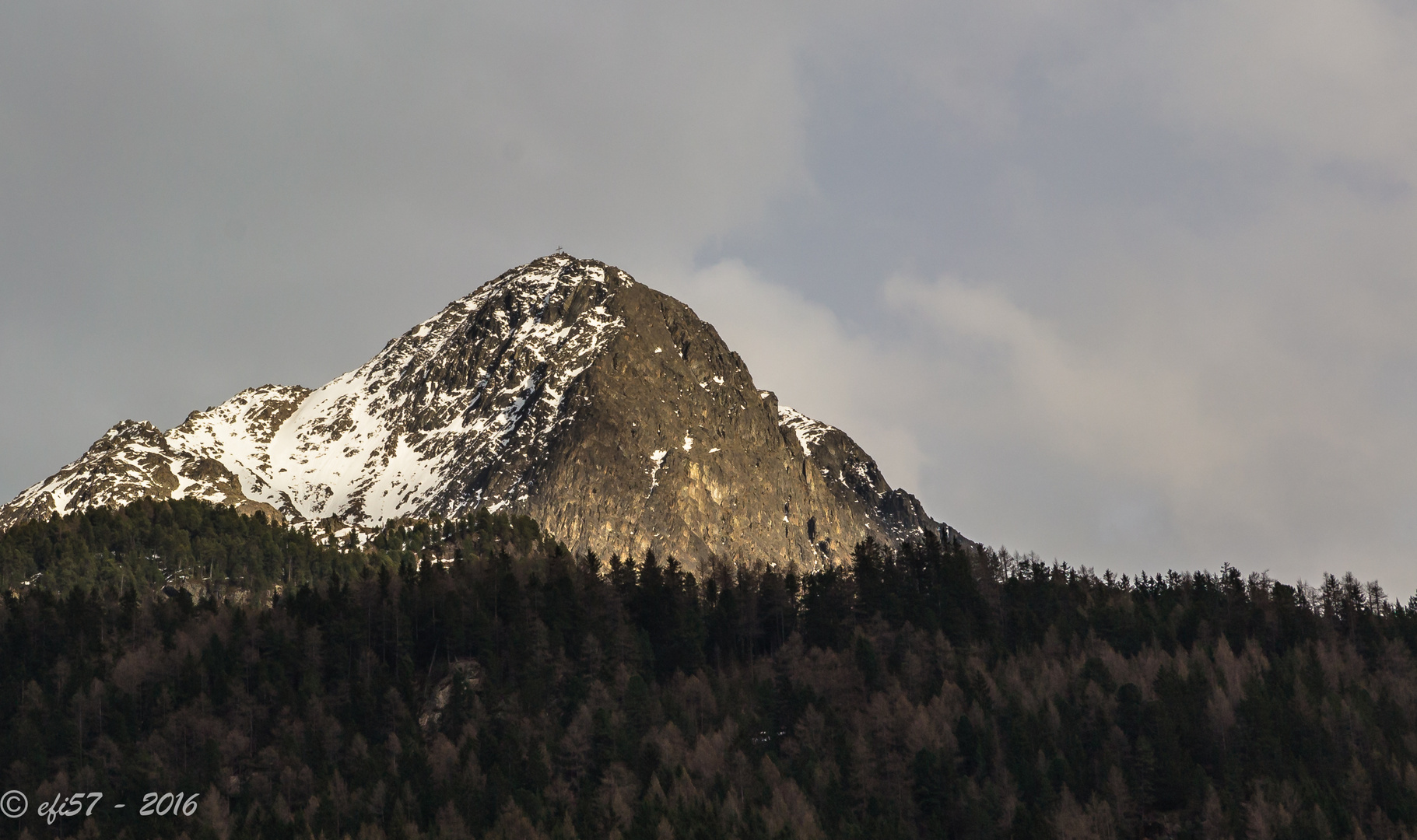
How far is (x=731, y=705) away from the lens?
150 m

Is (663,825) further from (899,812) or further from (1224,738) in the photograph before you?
(1224,738)

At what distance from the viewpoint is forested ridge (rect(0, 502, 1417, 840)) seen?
122m

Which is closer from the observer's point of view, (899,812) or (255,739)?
(899,812)

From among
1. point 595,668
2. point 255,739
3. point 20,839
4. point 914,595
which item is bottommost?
point 20,839

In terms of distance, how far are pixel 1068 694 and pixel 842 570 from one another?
55.2 metres

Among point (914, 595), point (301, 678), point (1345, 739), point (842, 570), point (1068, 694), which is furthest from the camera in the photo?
point (842, 570)

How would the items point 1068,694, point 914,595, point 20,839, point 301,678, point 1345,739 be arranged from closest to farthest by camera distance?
point 20,839, point 1345,739, point 1068,694, point 301,678, point 914,595

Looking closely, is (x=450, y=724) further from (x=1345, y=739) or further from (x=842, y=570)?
(x=1345, y=739)

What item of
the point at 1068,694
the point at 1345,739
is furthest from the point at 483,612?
the point at 1345,739

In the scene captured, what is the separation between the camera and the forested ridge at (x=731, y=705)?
122062 mm

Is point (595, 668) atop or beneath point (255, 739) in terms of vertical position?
atop

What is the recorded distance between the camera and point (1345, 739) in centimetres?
13075

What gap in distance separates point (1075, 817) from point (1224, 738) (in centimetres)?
2264

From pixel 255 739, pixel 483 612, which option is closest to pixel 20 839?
pixel 255 739
